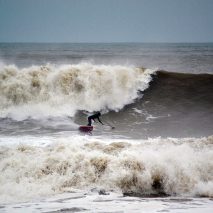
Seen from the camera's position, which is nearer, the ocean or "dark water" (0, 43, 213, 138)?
the ocean

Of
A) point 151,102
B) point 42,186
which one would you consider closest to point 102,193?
point 42,186

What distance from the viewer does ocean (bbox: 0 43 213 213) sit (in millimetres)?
8109

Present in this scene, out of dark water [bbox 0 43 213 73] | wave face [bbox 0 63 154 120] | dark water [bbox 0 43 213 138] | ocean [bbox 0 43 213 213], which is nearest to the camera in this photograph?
ocean [bbox 0 43 213 213]

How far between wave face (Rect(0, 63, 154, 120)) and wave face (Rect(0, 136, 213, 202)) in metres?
6.87

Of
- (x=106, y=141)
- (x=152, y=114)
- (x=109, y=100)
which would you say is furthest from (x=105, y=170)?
(x=109, y=100)

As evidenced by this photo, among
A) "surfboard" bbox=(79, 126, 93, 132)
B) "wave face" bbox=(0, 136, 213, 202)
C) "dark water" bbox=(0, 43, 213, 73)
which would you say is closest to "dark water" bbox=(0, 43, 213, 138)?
"surfboard" bbox=(79, 126, 93, 132)

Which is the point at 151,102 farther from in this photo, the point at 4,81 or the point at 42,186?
the point at 42,186

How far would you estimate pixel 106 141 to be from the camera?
496 inches

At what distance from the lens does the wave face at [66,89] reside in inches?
695

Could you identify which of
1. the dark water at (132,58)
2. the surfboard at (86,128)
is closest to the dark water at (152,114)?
the surfboard at (86,128)

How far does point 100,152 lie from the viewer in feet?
33.5

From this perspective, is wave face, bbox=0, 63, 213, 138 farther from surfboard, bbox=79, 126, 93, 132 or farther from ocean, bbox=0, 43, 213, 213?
surfboard, bbox=79, 126, 93, 132

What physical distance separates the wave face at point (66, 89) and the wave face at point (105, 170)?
22.5 feet

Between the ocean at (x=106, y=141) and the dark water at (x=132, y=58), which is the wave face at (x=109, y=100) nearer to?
the ocean at (x=106, y=141)
